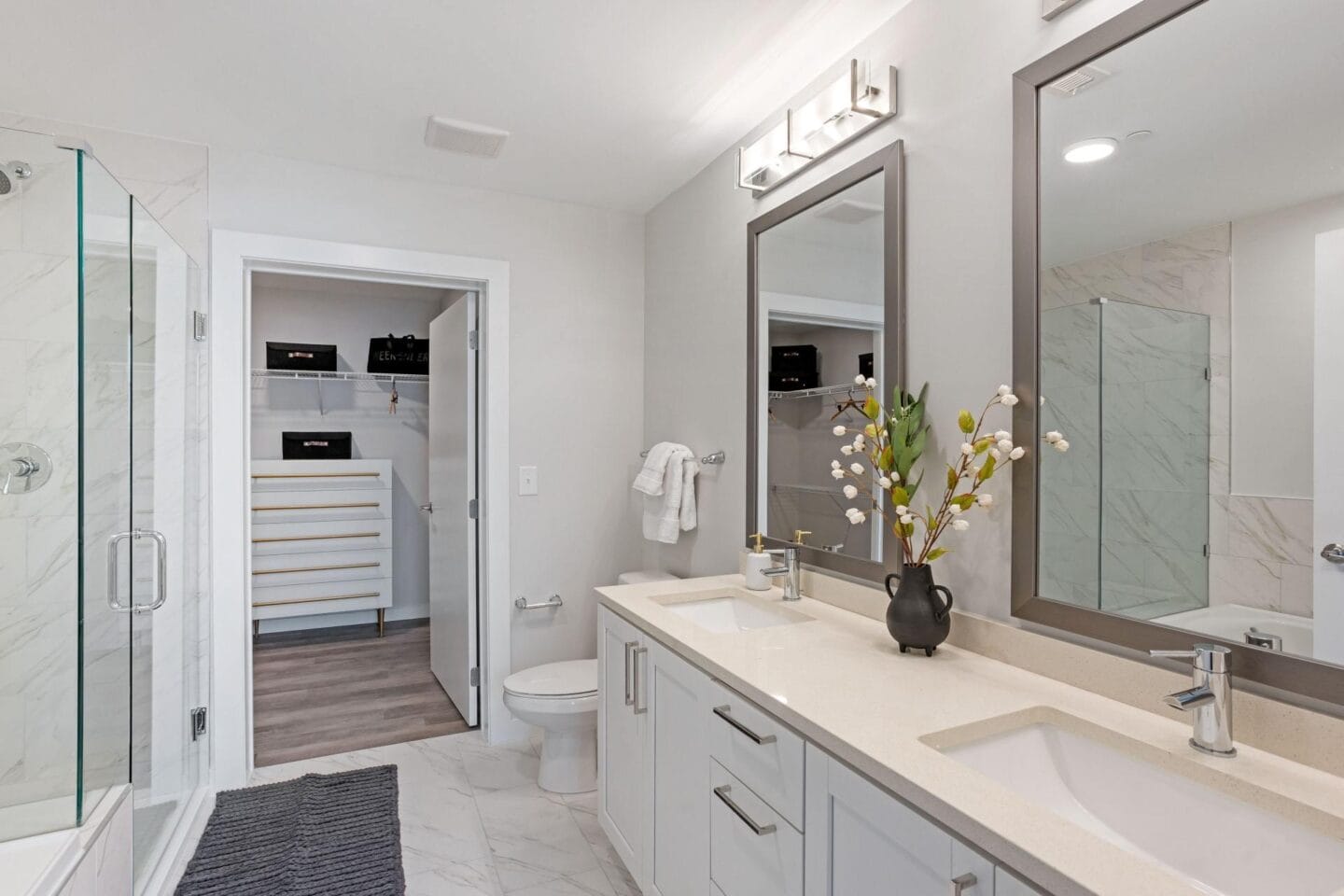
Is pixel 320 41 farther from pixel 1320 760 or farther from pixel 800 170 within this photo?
pixel 1320 760

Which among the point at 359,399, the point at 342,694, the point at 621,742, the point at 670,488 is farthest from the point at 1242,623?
the point at 359,399

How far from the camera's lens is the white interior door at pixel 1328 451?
95cm

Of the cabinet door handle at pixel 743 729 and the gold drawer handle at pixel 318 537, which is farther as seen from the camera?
the gold drawer handle at pixel 318 537

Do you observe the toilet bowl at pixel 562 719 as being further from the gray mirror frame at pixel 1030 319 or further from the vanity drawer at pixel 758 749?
the gray mirror frame at pixel 1030 319

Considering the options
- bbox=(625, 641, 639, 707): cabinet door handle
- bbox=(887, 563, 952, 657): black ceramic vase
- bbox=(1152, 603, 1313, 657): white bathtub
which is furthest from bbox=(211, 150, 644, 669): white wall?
bbox=(1152, 603, 1313, 657): white bathtub

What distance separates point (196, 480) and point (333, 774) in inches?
46.9

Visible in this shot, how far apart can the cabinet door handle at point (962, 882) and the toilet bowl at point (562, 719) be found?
175 cm

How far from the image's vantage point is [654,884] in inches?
67.4

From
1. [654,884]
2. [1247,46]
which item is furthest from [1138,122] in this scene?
[654,884]

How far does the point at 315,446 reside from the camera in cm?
454

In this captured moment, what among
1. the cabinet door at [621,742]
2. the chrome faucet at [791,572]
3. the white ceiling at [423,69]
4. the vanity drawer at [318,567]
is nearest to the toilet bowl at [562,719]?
the cabinet door at [621,742]

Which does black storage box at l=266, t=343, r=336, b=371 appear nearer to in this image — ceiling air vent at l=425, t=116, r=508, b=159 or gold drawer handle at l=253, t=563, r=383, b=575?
gold drawer handle at l=253, t=563, r=383, b=575

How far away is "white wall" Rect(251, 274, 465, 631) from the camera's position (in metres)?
4.55

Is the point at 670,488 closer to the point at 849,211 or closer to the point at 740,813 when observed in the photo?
the point at 849,211
